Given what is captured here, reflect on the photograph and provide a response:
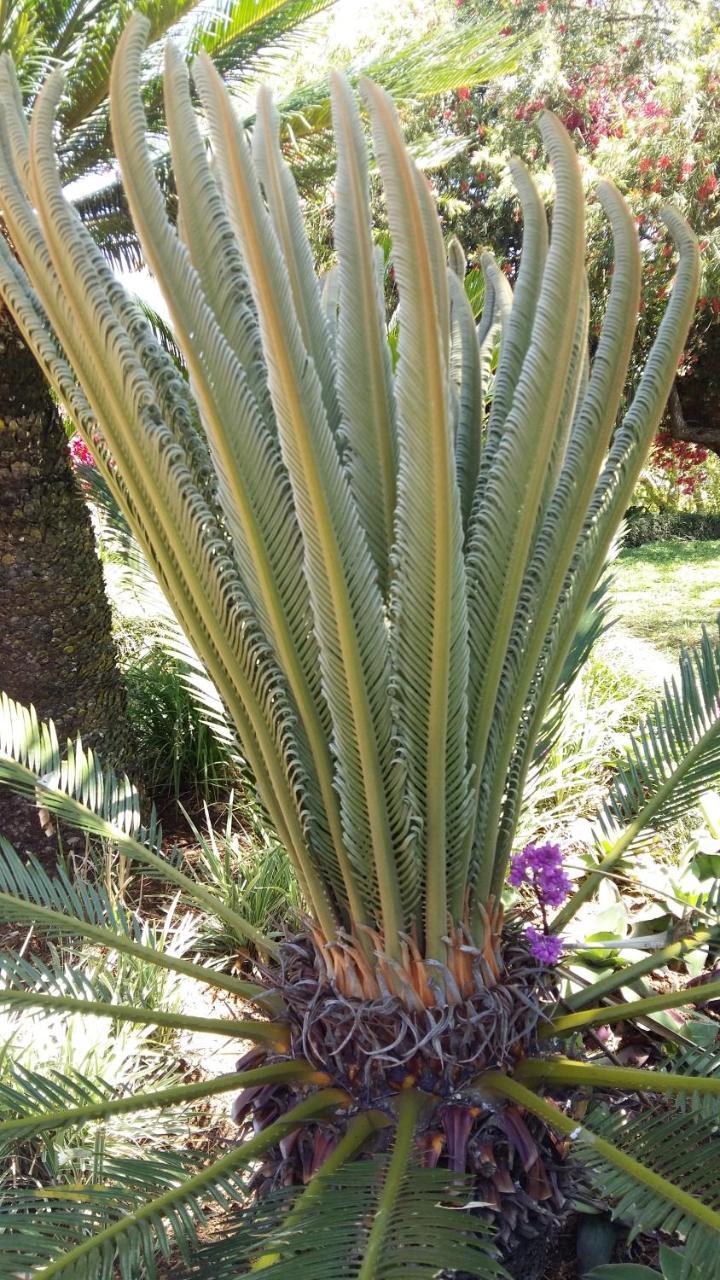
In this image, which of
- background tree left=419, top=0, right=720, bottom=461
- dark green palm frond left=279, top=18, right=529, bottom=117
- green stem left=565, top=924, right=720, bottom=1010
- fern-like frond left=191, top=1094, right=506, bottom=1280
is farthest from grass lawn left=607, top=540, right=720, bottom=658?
fern-like frond left=191, top=1094, right=506, bottom=1280

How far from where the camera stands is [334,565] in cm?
108

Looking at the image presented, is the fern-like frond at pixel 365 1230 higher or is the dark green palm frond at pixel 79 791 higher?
the dark green palm frond at pixel 79 791

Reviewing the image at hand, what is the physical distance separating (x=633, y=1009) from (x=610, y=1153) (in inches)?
13.2

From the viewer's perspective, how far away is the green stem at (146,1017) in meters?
1.34

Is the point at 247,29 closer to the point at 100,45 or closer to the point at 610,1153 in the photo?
the point at 100,45

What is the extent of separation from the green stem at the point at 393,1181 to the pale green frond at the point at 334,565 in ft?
0.73

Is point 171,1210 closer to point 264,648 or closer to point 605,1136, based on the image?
point 605,1136

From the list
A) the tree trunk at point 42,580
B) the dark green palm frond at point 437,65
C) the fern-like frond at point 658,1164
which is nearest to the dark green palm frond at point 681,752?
the fern-like frond at point 658,1164

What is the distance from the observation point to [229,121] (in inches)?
36.5

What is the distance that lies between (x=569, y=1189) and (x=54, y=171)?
1.61m

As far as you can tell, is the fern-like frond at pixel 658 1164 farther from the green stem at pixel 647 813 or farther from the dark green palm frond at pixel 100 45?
the dark green palm frond at pixel 100 45

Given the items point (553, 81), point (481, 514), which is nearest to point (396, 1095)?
point (481, 514)

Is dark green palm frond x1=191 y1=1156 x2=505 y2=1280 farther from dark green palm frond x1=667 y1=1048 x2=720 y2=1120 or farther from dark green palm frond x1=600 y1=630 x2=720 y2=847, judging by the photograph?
dark green palm frond x1=600 y1=630 x2=720 y2=847

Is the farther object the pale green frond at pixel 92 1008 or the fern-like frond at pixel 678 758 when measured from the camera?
the fern-like frond at pixel 678 758
